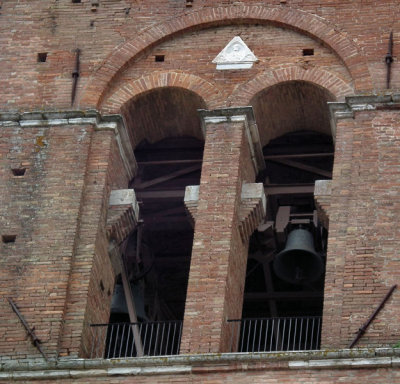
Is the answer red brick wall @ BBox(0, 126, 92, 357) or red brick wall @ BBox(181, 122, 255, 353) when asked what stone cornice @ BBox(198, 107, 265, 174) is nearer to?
red brick wall @ BBox(181, 122, 255, 353)

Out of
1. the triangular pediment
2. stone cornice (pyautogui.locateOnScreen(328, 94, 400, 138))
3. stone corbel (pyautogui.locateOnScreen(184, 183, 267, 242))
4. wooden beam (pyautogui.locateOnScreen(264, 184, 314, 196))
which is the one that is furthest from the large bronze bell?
the triangular pediment

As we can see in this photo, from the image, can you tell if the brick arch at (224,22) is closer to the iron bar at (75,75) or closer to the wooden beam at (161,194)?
the iron bar at (75,75)

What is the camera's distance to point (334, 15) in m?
30.1

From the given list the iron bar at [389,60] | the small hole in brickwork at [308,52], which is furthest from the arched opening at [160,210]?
the iron bar at [389,60]

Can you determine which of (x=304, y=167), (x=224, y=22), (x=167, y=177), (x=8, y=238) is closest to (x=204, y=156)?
(x=167, y=177)

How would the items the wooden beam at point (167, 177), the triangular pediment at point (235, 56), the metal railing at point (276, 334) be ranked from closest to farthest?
the metal railing at point (276, 334), the triangular pediment at point (235, 56), the wooden beam at point (167, 177)

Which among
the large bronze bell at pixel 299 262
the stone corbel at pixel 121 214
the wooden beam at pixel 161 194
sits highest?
the wooden beam at pixel 161 194

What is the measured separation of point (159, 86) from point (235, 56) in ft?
4.22

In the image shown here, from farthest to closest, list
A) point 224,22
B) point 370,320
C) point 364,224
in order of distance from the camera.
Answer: point 224,22 → point 364,224 → point 370,320

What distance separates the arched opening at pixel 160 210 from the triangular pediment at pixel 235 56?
717 mm

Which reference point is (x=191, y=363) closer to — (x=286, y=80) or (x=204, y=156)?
(x=204, y=156)

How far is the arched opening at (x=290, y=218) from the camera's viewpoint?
2869 centimetres

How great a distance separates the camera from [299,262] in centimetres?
2872

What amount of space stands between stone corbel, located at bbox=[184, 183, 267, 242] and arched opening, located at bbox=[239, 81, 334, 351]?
26.2 inches
